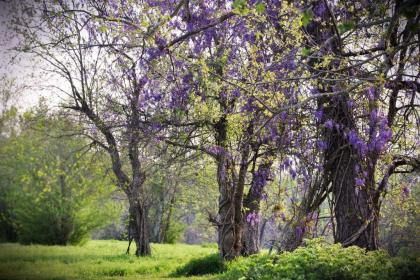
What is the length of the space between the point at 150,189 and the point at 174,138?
58.6 feet

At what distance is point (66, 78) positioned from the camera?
15.8 meters

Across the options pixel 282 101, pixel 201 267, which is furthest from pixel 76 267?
pixel 282 101

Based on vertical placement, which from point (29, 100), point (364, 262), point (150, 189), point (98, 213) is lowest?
point (364, 262)

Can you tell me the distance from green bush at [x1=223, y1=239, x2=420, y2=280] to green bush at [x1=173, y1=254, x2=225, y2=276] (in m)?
5.12

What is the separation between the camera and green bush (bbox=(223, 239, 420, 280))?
493 cm

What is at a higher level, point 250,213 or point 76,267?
point 250,213

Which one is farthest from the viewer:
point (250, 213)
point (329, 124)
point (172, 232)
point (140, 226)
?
point (172, 232)

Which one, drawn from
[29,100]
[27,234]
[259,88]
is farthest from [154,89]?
[27,234]

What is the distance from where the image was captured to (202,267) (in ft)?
38.0

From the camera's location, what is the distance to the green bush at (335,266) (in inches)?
194

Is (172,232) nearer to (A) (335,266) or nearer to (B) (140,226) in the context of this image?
(B) (140,226)

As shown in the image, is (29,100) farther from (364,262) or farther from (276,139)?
(364,262)

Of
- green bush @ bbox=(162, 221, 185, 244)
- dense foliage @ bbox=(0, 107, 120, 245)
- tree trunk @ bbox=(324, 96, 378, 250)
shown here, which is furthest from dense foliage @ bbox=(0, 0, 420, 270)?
green bush @ bbox=(162, 221, 185, 244)

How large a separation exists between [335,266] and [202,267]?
268 inches
